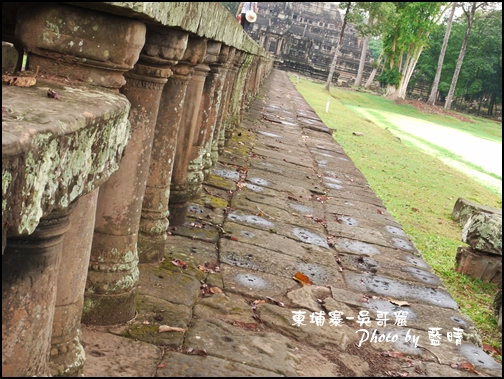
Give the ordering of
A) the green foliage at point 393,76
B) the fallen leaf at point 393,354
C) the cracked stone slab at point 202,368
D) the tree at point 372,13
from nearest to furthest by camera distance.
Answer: the cracked stone slab at point 202,368
the fallen leaf at point 393,354
the tree at point 372,13
the green foliage at point 393,76

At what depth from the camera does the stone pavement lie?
2.94 m

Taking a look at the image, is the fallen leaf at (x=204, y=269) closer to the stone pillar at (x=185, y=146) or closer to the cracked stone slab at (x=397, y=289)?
the stone pillar at (x=185, y=146)

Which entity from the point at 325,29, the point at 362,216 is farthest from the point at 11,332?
the point at 325,29

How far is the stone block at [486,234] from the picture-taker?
21.9 ft

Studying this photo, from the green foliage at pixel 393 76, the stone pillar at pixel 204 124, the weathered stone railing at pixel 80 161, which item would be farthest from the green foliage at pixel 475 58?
the weathered stone railing at pixel 80 161

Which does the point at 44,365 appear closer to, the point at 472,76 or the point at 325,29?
the point at 472,76

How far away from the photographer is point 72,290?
7.07 ft

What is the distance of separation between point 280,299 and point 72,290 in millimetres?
2048

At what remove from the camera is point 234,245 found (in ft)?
15.8

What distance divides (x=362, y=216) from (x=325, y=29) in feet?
238

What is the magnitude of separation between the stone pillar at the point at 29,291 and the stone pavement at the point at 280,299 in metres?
0.93

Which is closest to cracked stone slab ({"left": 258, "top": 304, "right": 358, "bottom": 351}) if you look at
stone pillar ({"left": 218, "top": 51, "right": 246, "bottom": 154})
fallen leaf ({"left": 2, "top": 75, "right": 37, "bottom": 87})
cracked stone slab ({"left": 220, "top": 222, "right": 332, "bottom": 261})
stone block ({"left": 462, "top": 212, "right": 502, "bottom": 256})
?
cracked stone slab ({"left": 220, "top": 222, "right": 332, "bottom": 261})

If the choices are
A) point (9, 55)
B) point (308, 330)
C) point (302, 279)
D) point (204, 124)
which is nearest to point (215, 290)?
point (308, 330)

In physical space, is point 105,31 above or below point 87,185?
above
